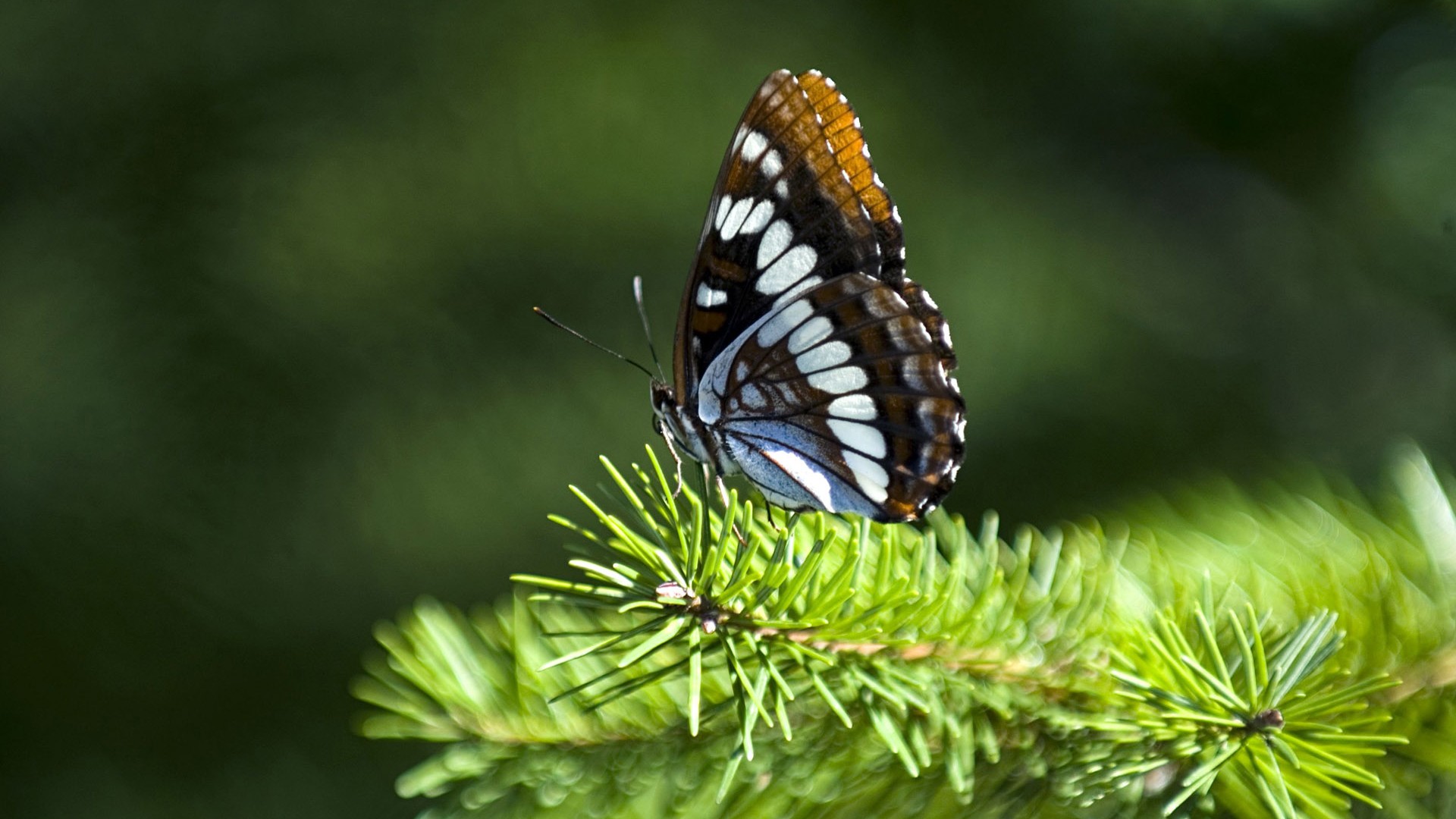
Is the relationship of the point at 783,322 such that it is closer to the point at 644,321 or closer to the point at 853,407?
the point at 853,407

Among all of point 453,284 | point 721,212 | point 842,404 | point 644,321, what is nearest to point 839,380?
point 842,404

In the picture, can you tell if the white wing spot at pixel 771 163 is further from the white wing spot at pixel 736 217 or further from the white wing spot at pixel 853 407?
the white wing spot at pixel 853 407

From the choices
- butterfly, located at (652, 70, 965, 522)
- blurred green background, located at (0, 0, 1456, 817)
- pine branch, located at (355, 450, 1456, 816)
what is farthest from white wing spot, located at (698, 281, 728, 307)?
blurred green background, located at (0, 0, 1456, 817)

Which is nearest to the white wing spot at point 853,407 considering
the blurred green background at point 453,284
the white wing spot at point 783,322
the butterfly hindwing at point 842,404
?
the butterfly hindwing at point 842,404

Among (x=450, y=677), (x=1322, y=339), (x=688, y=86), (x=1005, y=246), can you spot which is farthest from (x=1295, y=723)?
(x=1322, y=339)

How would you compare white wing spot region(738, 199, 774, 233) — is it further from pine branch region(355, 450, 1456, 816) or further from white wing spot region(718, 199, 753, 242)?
pine branch region(355, 450, 1456, 816)

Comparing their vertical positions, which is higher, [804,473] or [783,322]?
[783,322]

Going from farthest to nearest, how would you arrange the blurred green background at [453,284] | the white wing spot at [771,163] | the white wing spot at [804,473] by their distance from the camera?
the blurred green background at [453,284]
the white wing spot at [771,163]
the white wing spot at [804,473]
